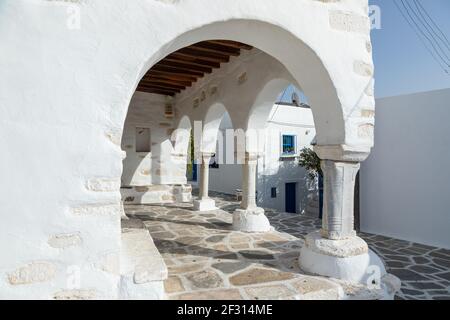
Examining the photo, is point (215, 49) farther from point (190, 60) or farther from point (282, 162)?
point (282, 162)

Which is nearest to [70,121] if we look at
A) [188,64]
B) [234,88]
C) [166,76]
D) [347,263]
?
[347,263]

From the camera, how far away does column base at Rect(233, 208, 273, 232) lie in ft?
13.6

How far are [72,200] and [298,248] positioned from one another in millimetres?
2619

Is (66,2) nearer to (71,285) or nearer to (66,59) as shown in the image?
(66,59)

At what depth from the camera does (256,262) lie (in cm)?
296

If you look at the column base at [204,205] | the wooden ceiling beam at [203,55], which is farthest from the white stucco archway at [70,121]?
the column base at [204,205]

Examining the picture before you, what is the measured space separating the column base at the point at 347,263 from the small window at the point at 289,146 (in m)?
8.62

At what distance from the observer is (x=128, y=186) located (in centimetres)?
697

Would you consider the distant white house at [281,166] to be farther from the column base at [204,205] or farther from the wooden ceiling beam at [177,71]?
the wooden ceiling beam at [177,71]

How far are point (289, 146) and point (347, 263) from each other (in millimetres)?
9052

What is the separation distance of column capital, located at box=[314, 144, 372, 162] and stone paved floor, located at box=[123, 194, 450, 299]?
1081 millimetres
